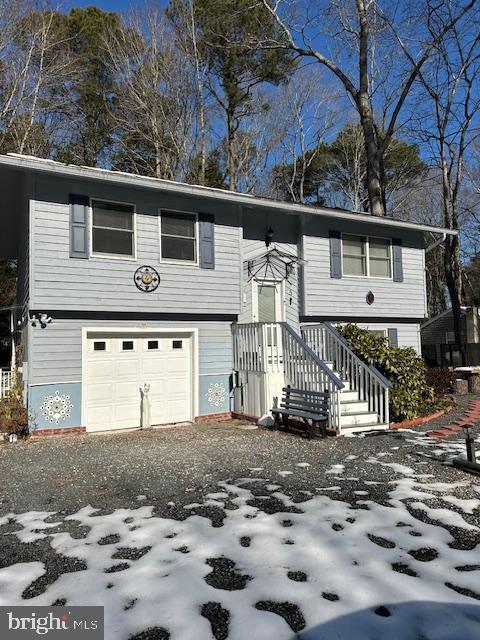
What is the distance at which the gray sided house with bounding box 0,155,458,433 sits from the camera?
8570 mm

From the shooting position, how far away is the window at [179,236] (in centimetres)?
988

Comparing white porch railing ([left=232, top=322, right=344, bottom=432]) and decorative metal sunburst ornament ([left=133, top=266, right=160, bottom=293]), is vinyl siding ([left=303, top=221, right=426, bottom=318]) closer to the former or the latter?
white porch railing ([left=232, top=322, right=344, bottom=432])

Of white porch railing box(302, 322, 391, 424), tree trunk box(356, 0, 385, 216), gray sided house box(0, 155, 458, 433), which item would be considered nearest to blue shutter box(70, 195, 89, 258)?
gray sided house box(0, 155, 458, 433)

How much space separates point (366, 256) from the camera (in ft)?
40.6

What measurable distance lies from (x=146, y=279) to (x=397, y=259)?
22.9 feet

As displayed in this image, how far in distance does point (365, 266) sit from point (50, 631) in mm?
11153

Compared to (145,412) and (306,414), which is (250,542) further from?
(145,412)

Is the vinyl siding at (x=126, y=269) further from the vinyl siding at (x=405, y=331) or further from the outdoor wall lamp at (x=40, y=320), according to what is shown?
the vinyl siding at (x=405, y=331)

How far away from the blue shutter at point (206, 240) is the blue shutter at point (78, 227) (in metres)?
2.38

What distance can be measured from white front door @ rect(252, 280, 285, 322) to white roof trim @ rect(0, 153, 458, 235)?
179 cm

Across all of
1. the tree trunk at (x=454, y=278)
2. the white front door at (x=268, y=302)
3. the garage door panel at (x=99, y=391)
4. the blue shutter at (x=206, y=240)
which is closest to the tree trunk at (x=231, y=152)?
the tree trunk at (x=454, y=278)

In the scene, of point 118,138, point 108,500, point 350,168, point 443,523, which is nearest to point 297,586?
point 443,523

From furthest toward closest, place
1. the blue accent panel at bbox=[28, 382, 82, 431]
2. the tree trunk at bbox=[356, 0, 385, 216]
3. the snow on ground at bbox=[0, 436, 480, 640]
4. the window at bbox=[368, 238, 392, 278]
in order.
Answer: the tree trunk at bbox=[356, 0, 385, 216] → the window at bbox=[368, 238, 392, 278] → the blue accent panel at bbox=[28, 382, 82, 431] → the snow on ground at bbox=[0, 436, 480, 640]

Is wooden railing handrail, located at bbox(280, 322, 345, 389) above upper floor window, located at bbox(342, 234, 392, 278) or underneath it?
underneath
